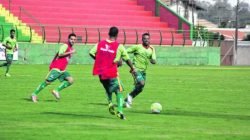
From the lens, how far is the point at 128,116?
715 inches

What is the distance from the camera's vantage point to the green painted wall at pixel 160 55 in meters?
53.9

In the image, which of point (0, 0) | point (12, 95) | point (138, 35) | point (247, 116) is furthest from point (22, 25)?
point (247, 116)

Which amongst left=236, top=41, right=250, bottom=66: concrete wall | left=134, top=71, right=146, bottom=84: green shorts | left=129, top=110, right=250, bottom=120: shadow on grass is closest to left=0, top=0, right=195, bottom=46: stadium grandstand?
left=236, top=41, right=250, bottom=66: concrete wall

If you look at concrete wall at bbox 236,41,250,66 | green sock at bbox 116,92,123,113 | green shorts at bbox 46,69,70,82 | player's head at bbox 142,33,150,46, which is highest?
player's head at bbox 142,33,150,46

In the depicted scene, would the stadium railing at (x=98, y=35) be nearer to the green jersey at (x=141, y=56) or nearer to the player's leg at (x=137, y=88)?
the green jersey at (x=141, y=56)

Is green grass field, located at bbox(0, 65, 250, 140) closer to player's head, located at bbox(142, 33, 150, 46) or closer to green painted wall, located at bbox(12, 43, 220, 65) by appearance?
player's head, located at bbox(142, 33, 150, 46)

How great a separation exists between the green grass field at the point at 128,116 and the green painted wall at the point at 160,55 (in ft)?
78.5

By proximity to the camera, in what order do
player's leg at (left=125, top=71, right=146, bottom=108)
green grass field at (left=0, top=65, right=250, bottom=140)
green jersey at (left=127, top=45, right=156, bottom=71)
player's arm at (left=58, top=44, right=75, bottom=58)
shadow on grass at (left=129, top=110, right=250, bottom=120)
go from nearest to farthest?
1. green grass field at (left=0, top=65, right=250, bottom=140)
2. shadow on grass at (left=129, top=110, right=250, bottom=120)
3. player's leg at (left=125, top=71, right=146, bottom=108)
4. green jersey at (left=127, top=45, right=156, bottom=71)
5. player's arm at (left=58, top=44, right=75, bottom=58)

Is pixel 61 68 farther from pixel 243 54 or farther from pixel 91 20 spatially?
pixel 243 54

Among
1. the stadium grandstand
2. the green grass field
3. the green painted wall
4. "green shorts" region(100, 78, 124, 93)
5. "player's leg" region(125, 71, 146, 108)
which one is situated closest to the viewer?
the green grass field

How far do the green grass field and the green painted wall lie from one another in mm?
23916

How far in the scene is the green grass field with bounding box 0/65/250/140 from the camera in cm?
1432

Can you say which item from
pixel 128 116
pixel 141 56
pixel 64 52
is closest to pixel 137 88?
pixel 141 56

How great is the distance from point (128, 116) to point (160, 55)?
43021 millimetres
